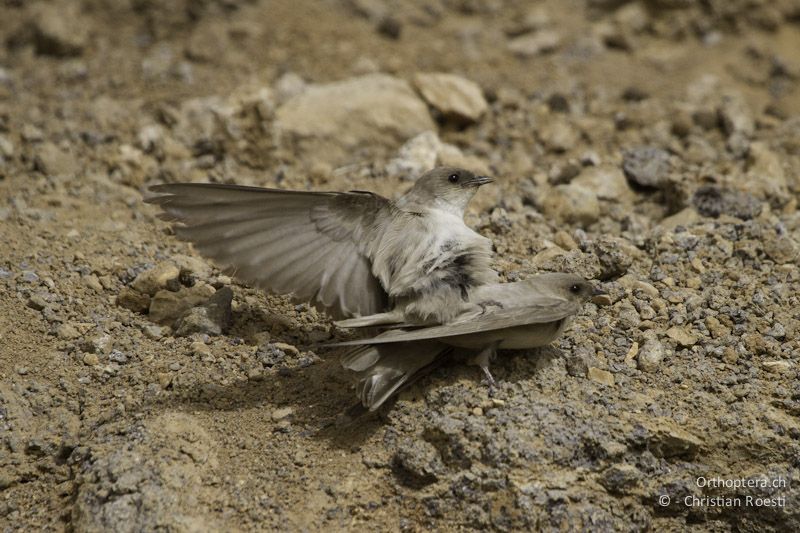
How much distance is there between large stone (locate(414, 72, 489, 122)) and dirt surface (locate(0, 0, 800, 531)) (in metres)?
0.02

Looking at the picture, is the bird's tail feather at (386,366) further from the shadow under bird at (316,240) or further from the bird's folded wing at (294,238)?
the bird's folded wing at (294,238)

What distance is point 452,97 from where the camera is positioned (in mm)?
7242

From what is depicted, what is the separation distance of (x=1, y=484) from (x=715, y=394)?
3.49 meters

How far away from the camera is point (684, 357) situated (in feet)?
15.1

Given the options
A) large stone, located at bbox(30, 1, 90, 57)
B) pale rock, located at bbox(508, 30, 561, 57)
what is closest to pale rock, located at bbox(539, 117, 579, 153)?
pale rock, located at bbox(508, 30, 561, 57)

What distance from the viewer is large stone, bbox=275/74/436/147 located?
22.7ft

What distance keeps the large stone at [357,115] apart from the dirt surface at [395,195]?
23mm

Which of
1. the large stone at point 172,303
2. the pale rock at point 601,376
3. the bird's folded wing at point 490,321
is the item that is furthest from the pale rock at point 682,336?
the large stone at point 172,303

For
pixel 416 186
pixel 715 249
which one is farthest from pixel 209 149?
pixel 715 249

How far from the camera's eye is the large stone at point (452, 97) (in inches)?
283

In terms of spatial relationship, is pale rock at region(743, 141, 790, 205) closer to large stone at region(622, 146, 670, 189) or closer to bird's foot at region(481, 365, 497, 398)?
large stone at region(622, 146, 670, 189)

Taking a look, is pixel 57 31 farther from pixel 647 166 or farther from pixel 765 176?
pixel 765 176

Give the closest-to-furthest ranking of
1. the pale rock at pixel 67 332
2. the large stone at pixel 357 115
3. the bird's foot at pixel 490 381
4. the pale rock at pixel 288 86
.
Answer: the bird's foot at pixel 490 381 → the pale rock at pixel 67 332 → the large stone at pixel 357 115 → the pale rock at pixel 288 86

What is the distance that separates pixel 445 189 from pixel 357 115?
83.5 inches
